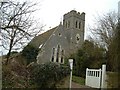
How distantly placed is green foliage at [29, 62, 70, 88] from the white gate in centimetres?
159

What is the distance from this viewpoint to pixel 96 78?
1229 cm

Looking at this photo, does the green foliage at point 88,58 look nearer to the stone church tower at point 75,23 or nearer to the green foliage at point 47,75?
the green foliage at point 47,75

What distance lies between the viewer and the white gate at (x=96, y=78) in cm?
1138

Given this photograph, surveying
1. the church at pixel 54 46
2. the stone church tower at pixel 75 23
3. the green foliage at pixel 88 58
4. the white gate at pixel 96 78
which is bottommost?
the white gate at pixel 96 78

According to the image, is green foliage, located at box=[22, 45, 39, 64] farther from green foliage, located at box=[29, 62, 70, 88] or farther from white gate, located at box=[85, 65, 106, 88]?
white gate, located at box=[85, 65, 106, 88]

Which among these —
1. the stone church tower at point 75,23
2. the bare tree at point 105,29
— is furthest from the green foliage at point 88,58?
the stone church tower at point 75,23

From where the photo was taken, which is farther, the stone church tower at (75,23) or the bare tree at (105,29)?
the stone church tower at (75,23)

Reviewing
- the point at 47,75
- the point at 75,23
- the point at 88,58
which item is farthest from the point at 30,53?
the point at 75,23

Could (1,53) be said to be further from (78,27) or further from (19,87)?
(78,27)

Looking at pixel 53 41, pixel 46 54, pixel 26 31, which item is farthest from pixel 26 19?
pixel 53 41

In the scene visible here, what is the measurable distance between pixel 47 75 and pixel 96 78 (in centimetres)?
271

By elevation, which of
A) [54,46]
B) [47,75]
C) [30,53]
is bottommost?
[47,75]

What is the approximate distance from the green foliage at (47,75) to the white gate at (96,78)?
1.59m

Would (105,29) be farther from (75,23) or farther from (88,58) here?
(75,23)
